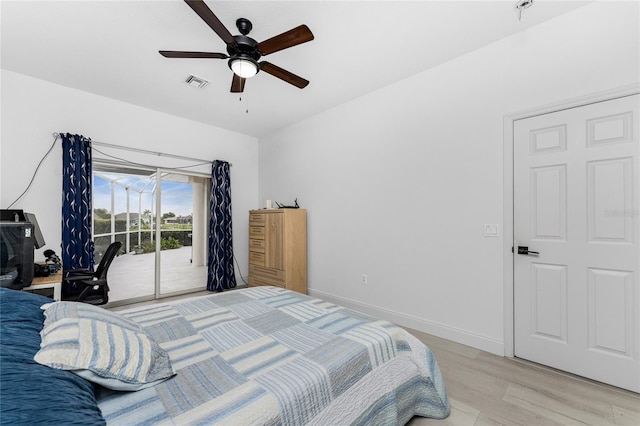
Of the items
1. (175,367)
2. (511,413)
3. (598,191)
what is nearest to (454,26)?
(598,191)

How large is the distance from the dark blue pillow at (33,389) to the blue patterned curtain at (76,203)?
9.01ft

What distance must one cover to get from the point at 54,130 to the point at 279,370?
407 cm

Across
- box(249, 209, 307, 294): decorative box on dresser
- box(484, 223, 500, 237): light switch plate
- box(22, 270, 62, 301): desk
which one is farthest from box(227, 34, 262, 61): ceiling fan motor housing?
box(22, 270, 62, 301): desk

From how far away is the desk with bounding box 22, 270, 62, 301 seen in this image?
7.64 feet

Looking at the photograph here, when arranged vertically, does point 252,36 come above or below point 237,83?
above

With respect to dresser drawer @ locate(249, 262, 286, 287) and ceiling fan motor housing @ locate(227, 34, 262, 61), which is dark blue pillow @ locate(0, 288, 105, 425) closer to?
ceiling fan motor housing @ locate(227, 34, 262, 61)

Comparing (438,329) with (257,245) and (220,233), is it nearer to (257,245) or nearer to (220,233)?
(257,245)

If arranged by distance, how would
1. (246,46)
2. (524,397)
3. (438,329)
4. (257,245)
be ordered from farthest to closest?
(257,245)
(438,329)
(246,46)
(524,397)

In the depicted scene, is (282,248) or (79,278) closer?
(79,278)

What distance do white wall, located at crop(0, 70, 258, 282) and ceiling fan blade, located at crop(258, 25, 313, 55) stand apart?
9.38 ft

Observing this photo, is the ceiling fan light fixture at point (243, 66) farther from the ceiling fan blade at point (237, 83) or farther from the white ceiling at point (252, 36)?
the white ceiling at point (252, 36)

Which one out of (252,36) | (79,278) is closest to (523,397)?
(252,36)

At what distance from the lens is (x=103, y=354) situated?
98 cm

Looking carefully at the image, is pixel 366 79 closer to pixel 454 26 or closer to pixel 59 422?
pixel 454 26
